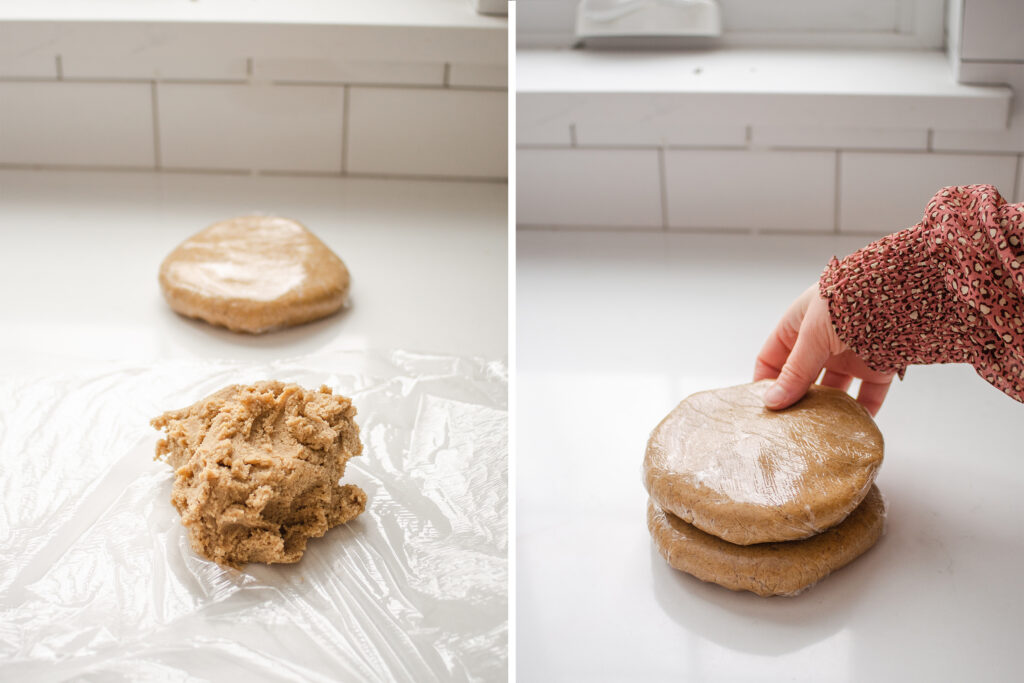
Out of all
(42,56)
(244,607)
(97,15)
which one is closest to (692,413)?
(244,607)

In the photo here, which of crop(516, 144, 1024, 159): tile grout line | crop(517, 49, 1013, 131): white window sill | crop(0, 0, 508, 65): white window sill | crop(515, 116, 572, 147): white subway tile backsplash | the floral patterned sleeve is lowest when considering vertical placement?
the floral patterned sleeve

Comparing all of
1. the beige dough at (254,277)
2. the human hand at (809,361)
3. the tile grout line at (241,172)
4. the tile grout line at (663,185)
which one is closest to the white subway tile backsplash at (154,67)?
the tile grout line at (241,172)

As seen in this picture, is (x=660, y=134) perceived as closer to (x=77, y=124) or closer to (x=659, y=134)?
(x=659, y=134)

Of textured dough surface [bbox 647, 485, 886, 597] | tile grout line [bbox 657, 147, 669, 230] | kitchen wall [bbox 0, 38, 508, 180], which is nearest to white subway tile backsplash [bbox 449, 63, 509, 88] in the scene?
kitchen wall [bbox 0, 38, 508, 180]

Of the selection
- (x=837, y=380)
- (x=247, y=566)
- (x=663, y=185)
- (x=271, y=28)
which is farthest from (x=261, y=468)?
(x=663, y=185)

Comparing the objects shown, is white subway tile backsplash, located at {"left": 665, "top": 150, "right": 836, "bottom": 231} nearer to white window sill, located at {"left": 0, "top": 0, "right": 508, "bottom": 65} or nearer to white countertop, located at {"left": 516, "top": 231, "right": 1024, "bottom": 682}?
white countertop, located at {"left": 516, "top": 231, "right": 1024, "bottom": 682}

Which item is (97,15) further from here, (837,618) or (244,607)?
(837,618)
